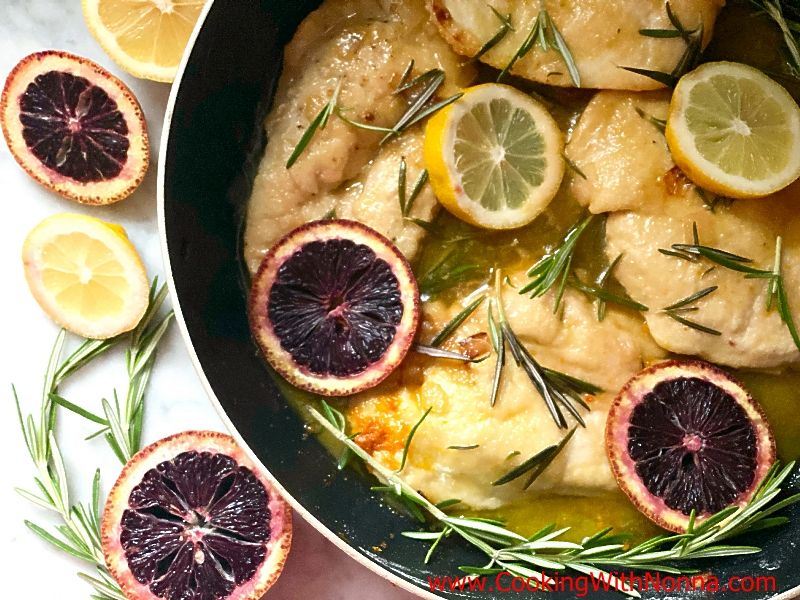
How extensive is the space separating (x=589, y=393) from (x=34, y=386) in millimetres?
1668

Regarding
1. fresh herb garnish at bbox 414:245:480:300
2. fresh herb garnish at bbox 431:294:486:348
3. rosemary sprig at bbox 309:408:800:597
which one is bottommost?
rosemary sprig at bbox 309:408:800:597

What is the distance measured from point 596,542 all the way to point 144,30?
194cm

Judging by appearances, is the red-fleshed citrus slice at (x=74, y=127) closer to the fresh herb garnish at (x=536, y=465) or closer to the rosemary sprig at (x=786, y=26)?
the fresh herb garnish at (x=536, y=465)

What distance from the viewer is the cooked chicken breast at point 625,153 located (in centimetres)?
207

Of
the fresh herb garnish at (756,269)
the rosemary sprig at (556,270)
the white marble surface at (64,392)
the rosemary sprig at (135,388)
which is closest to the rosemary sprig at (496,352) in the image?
the rosemary sprig at (556,270)

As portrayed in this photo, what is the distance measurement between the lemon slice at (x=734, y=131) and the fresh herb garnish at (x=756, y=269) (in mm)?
157

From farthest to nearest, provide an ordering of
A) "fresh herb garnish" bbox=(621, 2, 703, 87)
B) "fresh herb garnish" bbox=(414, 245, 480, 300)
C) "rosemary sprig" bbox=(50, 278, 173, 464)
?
"rosemary sprig" bbox=(50, 278, 173, 464) < "fresh herb garnish" bbox=(414, 245, 480, 300) < "fresh herb garnish" bbox=(621, 2, 703, 87)

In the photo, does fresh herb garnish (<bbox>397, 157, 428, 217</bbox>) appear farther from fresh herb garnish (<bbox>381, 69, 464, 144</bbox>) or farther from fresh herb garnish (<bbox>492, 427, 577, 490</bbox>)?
fresh herb garnish (<bbox>492, 427, 577, 490</bbox>)

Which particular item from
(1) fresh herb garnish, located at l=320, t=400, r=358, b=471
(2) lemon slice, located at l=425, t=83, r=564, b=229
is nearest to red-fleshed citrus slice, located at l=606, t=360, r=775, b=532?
(2) lemon slice, located at l=425, t=83, r=564, b=229

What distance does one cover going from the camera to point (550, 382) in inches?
82.7

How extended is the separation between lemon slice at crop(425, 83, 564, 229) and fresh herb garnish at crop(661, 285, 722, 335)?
440mm

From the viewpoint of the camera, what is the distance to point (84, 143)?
7.50 ft

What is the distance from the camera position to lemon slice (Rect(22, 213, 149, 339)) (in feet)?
7.50

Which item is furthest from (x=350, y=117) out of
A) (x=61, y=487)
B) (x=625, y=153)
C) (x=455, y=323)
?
(x=61, y=487)
